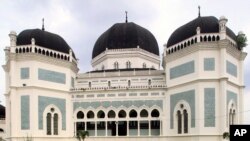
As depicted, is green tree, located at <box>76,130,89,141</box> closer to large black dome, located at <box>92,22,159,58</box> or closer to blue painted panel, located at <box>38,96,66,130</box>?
blue painted panel, located at <box>38,96,66,130</box>

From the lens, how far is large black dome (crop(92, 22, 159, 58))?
4919 centimetres

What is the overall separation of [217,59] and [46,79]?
819 inches

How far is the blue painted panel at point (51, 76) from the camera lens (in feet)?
133

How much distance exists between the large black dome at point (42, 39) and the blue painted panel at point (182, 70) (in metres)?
14.8

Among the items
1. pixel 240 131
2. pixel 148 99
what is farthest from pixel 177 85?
pixel 240 131

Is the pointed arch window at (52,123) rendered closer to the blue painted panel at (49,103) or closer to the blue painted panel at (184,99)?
Answer: the blue painted panel at (49,103)

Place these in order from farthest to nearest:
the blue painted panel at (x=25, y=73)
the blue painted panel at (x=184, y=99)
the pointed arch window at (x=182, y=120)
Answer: the blue painted panel at (x=25, y=73)
the pointed arch window at (x=182, y=120)
the blue painted panel at (x=184, y=99)

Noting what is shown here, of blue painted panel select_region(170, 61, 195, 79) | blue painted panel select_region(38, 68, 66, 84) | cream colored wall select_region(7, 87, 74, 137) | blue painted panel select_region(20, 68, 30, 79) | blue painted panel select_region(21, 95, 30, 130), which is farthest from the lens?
blue painted panel select_region(38, 68, 66, 84)

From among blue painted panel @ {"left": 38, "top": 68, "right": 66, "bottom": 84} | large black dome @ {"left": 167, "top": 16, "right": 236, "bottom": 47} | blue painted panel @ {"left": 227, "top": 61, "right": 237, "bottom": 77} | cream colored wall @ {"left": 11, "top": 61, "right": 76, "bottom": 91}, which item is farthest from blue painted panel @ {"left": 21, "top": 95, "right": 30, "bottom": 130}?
blue painted panel @ {"left": 227, "top": 61, "right": 237, "bottom": 77}

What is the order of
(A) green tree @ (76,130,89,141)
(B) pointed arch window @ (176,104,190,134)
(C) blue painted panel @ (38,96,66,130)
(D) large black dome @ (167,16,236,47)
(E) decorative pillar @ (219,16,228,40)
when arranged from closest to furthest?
(E) decorative pillar @ (219,16,228,40), (D) large black dome @ (167,16,236,47), (B) pointed arch window @ (176,104,190,134), (A) green tree @ (76,130,89,141), (C) blue painted panel @ (38,96,66,130)

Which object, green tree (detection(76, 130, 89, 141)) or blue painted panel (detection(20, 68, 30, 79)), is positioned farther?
blue painted panel (detection(20, 68, 30, 79))

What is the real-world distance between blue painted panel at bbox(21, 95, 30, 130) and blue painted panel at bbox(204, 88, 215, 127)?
20563mm

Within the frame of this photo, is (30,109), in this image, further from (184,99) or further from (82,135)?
(184,99)

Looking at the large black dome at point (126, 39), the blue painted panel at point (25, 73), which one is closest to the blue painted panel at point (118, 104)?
the blue painted panel at point (25, 73)
